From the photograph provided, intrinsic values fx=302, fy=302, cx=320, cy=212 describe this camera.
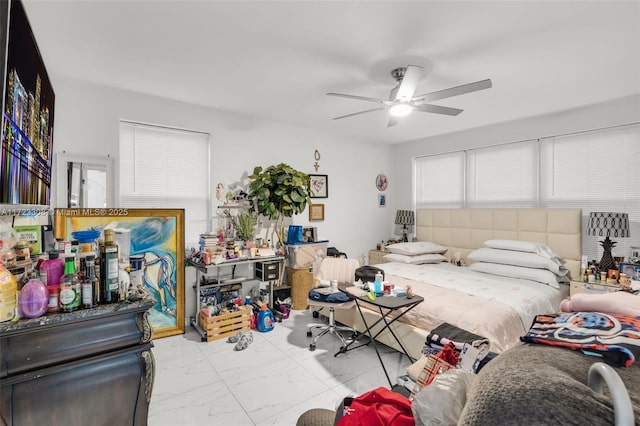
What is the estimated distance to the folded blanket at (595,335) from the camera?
2.17 ft

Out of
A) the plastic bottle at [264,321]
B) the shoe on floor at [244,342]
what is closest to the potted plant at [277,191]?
the plastic bottle at [264,321]

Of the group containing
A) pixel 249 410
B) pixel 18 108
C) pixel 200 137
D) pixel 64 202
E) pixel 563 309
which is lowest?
pixel 249 410

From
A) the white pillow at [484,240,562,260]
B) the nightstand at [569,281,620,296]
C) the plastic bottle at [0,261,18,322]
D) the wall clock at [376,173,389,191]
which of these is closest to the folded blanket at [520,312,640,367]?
the plastic bottle at [0,261,18,322]

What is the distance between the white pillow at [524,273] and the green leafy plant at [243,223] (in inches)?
120

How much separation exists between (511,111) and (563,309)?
3.33 metres

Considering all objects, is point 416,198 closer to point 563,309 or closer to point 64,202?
point 563,309

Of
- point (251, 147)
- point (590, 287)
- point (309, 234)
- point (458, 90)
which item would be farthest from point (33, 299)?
point (590, 287)

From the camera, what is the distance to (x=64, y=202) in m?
2.97

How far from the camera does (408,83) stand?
2447mm

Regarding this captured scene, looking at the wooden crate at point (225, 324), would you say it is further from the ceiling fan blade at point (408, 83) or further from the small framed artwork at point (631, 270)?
the small framed artwork at point (631, 270)

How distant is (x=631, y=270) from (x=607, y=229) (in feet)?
1.52

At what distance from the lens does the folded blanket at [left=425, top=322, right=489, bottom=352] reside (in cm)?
157

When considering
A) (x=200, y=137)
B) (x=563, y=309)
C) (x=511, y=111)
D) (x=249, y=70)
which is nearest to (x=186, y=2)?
(x=249, y=70)

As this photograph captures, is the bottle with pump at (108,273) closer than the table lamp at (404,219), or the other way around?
the bottle with pump at (108,273)
